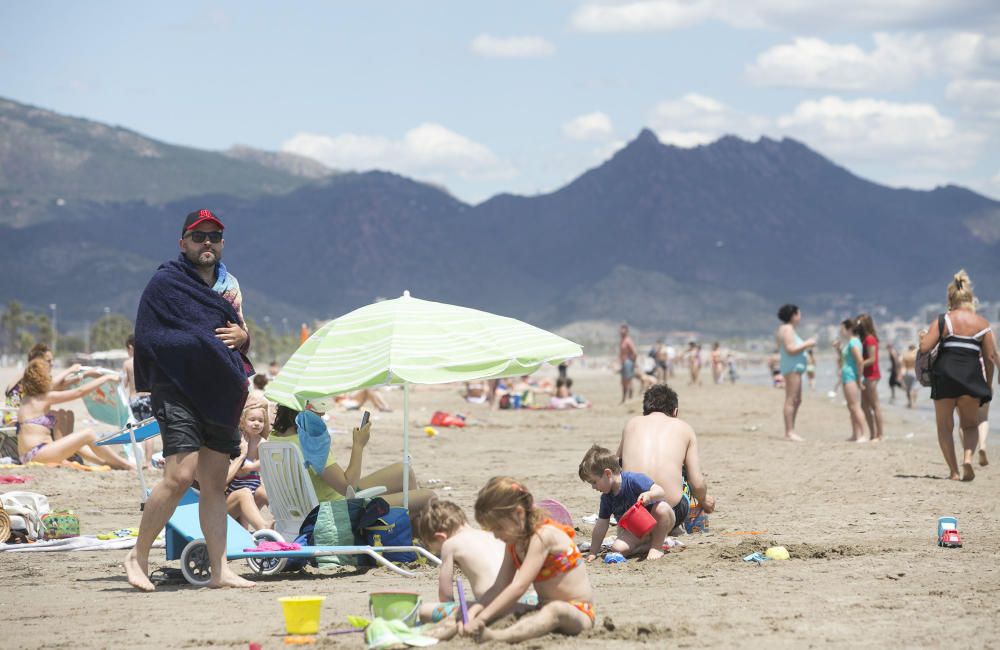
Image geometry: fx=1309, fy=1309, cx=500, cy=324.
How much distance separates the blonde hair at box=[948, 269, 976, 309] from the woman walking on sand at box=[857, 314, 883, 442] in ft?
10.9

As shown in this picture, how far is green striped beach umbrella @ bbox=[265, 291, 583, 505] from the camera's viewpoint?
6.93 meters

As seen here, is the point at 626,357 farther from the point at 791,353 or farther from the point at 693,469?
the point at 693,469

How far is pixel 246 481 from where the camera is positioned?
8117mm

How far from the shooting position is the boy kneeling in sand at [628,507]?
7.01m

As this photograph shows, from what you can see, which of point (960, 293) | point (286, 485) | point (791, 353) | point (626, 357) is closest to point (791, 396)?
point (791, 353)

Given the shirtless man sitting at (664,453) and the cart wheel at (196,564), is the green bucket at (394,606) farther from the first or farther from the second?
the shirtless man sitting at (664,453)

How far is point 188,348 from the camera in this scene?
607 cm

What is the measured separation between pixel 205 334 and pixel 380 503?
1.61 m

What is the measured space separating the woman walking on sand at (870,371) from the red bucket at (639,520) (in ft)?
24.3

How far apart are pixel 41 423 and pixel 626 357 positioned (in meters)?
16.6

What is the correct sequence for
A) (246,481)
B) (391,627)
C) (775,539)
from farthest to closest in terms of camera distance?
(246,481), (775,539), (391,627)

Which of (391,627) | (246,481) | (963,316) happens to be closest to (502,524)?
(391,627)

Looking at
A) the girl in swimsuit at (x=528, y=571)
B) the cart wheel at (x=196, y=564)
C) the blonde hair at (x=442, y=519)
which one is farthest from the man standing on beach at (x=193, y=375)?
the girl in swimsuit at (x=528, y=571)

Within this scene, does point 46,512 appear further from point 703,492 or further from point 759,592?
point 759,592
